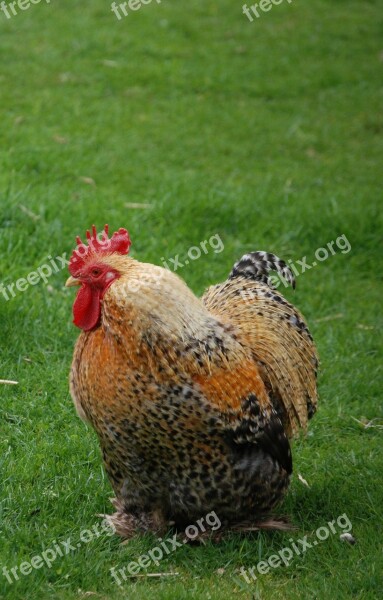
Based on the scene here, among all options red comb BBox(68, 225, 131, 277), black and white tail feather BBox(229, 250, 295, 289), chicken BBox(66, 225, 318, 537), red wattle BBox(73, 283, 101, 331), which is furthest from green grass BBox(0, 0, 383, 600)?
red comb BBox(68, 225, 131, 277)

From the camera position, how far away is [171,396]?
4.27 metres

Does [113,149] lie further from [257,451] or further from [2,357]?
[257,451]

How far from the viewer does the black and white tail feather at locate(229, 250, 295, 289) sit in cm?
535

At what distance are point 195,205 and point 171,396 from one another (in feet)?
14.5

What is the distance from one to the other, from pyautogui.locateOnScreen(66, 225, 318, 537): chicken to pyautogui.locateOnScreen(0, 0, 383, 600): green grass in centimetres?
27

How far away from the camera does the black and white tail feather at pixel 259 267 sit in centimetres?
535

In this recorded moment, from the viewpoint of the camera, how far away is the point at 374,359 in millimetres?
6906
